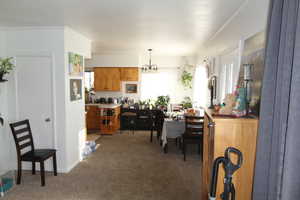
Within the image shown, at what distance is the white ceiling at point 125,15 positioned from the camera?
2.37 meters

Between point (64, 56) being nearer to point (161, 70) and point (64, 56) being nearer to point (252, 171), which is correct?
point (252, 171)

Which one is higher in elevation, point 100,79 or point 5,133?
point 100,79

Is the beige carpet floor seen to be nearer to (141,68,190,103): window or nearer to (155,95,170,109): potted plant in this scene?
(155,95,170,109): potted plant

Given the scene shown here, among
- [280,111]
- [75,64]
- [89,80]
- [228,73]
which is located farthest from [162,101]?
[280,111]

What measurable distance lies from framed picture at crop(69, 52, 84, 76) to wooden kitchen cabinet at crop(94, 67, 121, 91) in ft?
8.34

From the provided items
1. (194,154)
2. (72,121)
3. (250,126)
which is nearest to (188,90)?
(194,154)

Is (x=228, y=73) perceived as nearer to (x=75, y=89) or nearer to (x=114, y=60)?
(x=75, y=89)

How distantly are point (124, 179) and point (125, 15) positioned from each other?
2532 millimetres

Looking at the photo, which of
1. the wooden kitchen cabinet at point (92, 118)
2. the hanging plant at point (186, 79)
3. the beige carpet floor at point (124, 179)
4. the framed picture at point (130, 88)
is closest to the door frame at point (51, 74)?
the beige carpet floor at point (124, 179)

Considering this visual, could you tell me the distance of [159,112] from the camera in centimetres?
525

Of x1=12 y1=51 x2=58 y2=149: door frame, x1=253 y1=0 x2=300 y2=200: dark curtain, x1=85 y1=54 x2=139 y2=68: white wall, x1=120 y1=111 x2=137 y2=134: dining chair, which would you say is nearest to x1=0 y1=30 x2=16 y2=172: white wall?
x1=12 y1=51 x2=58 y2=149: door frame

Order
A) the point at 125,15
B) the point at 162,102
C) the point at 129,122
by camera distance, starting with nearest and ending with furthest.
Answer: the point at 125,15, the point at 162,102, the point at 129,122

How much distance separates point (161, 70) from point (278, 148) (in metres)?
5.93

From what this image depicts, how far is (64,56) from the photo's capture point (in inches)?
134
